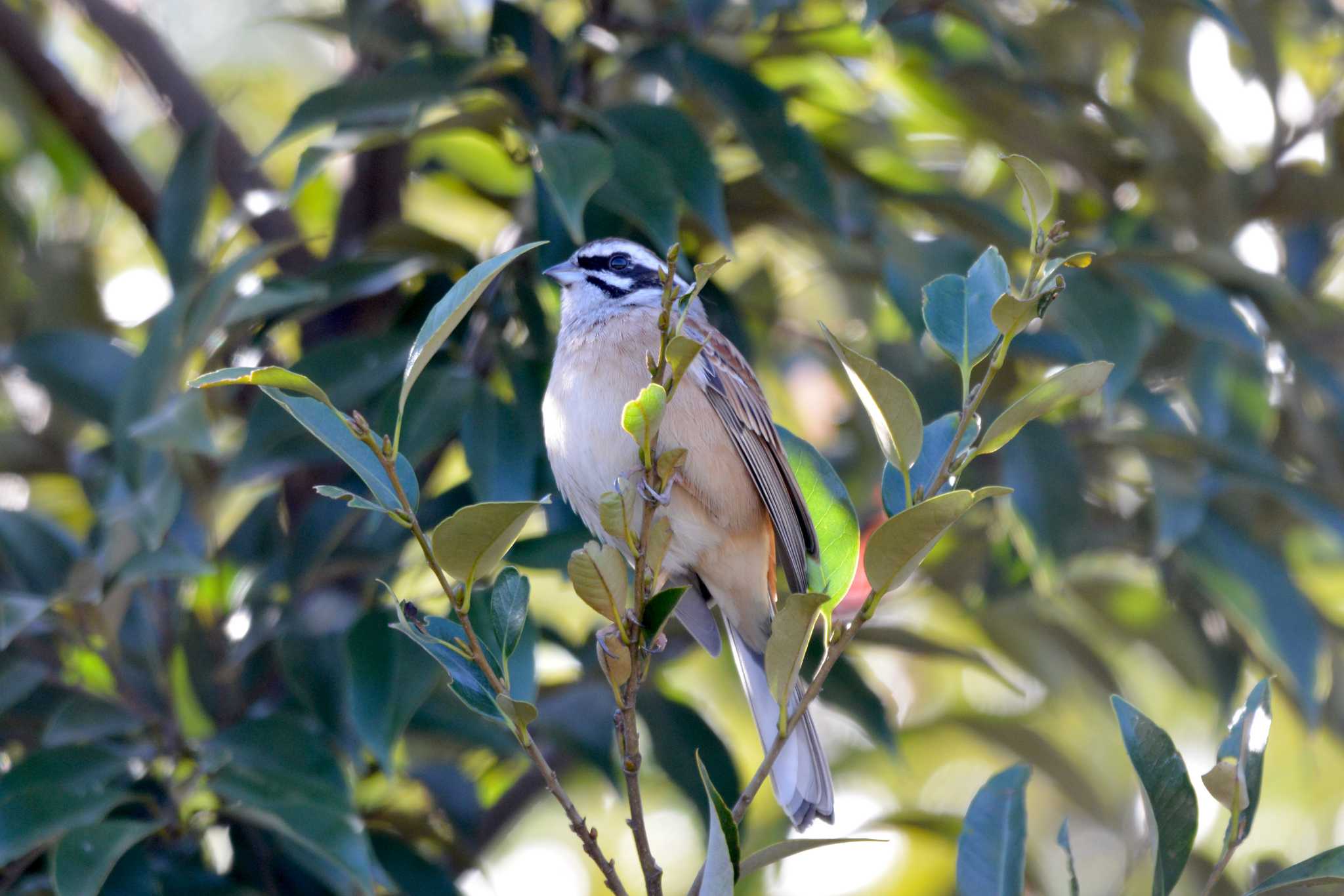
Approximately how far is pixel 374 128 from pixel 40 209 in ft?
8.19

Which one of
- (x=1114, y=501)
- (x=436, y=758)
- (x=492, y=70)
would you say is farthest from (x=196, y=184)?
(x=1114, y=501)

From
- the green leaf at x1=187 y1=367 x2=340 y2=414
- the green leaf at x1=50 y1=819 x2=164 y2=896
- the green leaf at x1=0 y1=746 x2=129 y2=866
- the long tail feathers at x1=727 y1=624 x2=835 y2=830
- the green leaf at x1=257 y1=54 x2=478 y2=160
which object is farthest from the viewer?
the green leaf at x1=257 y1=54 x2=478 y2=160

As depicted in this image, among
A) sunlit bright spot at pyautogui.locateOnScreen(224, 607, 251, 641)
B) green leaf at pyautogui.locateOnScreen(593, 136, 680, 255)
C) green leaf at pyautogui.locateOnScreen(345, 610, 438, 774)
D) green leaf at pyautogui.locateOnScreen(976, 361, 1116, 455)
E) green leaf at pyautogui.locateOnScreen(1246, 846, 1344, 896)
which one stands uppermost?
green leaf at pyautogui.locateOnScreen(976, 361, 1116, 455)

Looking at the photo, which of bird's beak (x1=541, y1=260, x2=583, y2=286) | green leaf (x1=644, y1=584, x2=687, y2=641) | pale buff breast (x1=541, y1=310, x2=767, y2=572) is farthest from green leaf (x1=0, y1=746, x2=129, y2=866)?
bird's beak (x1=541, y1=260, x2=583, y2=286)

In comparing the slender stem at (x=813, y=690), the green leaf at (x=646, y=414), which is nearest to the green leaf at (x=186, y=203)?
the green leaf at (x=646, y=414)

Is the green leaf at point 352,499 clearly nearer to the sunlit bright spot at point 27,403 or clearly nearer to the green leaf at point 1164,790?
the green leaf at point 1164,790

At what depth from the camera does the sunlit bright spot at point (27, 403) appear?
428 cm

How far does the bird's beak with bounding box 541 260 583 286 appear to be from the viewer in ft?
11.3

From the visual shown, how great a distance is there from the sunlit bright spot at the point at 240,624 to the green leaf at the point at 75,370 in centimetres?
61

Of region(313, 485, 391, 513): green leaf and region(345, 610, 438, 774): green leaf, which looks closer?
region(313, 485, 391, 513): green leaf

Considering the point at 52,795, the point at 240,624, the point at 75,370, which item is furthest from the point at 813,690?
the point at 75,370

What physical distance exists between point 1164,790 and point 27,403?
379 centimetres

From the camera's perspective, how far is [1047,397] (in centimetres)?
189

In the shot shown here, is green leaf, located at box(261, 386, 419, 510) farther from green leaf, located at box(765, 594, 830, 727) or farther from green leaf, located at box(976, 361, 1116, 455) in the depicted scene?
green leaf, located at box(976, 361, 1116, 455)
